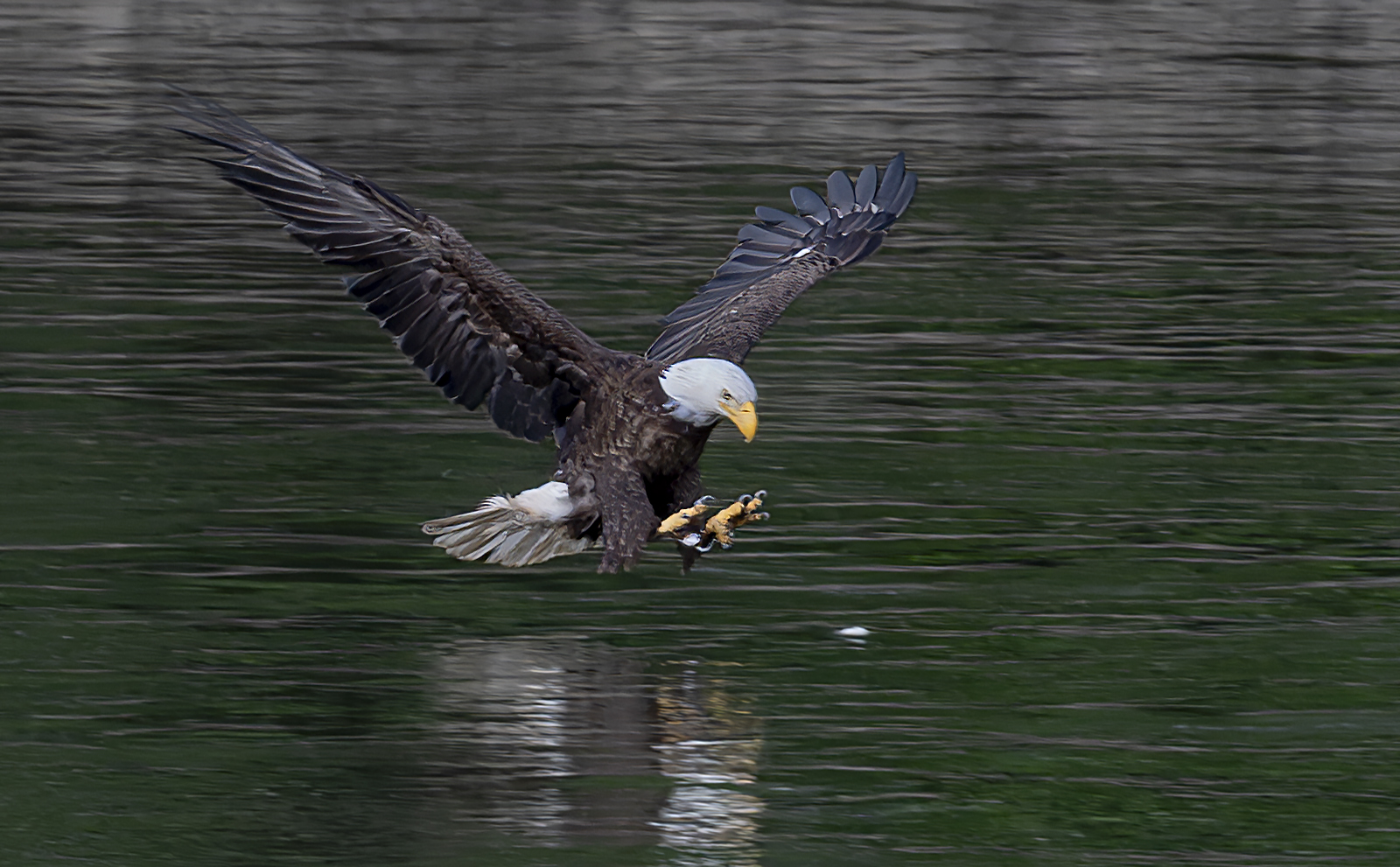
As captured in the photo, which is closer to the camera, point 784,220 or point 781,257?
point 781,257

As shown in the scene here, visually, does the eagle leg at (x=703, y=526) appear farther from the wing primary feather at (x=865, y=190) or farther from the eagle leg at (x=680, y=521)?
the wing primary feather at (x=865, y=190)

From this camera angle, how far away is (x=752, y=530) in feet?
27.7

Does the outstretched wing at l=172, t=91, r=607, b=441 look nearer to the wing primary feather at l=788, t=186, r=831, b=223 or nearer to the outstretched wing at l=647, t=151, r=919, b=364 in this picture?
the outstretched wing at l=647, t=151, r=919, b=364

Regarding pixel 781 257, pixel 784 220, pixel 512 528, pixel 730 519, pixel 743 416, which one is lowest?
pixel 512 528

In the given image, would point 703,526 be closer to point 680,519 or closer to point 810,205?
point 680,519

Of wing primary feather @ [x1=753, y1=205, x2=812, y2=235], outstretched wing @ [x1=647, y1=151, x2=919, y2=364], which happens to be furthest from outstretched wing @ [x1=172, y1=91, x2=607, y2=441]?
wing primary feather @ [x1=753, y1=205, x2=812, y2=235]

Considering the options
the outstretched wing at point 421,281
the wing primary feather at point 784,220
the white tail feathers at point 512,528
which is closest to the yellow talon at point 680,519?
the white tail feathers at point 512,528

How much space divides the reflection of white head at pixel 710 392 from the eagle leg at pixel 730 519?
201 mm

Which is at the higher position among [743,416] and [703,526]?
[743,416]

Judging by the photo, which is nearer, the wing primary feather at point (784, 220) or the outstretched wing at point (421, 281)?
the outstretched wing at point (421, 281)

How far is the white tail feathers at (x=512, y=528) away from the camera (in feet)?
24.5

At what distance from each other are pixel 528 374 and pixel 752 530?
124 centimetres

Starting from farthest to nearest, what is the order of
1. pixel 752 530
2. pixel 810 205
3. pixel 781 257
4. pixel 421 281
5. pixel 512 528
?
pixel 810 205, pixel 781 257, pixel 752 530, pixel 512 528, pixel 421 281

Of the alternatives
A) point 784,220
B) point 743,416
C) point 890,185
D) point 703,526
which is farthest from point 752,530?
point 890,185
